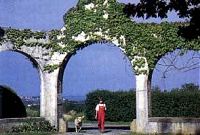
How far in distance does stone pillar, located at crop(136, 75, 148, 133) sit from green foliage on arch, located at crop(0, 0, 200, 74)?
397 millimetres

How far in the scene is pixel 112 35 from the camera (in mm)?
24906

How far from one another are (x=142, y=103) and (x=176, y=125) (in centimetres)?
194

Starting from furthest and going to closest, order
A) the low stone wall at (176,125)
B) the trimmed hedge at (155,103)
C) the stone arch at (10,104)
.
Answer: the trimmed hedge at (155,103), the stone arch at (10,104), the low stone wall at (176,125)

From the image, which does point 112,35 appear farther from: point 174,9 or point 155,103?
point 174,9

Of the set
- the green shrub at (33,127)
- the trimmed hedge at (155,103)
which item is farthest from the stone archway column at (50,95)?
the trimmed hedge at (155,103)

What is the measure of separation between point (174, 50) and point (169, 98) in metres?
11.9

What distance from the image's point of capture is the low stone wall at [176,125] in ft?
75.8

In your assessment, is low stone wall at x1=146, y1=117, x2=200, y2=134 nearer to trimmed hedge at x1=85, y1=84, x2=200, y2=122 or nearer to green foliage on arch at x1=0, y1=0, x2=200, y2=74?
green foliage on arch at x1=0, y1=0, x2=200, y2=74

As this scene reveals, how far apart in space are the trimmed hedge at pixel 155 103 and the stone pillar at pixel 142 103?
447 inches

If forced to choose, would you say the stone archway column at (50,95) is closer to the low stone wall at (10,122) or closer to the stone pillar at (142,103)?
the low stone wall at (10,122)

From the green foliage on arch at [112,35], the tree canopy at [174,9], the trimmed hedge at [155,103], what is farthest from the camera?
the trimmed hedge at [155,103]

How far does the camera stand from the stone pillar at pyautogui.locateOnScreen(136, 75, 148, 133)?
79.8 ft

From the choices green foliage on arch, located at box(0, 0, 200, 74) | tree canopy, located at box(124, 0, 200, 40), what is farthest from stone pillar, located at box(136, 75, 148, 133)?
tree canopy, located at box(124, 0, 200, 40)

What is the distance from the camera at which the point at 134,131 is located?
969 inches
